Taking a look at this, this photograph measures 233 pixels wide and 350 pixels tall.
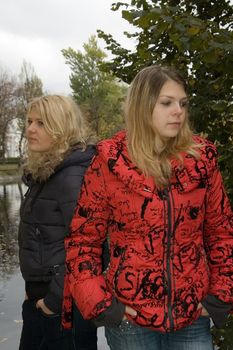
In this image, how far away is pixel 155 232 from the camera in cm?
199

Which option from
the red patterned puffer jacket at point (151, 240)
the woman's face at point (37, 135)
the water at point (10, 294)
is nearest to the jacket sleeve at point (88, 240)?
the red patterned puffer jacket at point (151, 240)

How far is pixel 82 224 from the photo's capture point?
212 centimetres

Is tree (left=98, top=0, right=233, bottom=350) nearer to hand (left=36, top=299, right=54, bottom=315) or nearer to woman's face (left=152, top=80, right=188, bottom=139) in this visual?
woman's face (left=152, top=80, right=188, bottom=139)

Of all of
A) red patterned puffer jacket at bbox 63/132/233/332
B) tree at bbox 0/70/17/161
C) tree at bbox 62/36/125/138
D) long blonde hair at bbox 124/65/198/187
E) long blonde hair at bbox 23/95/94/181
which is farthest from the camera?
tree at bbox 0/70/17/161

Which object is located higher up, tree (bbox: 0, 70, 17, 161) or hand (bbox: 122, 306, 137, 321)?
tree (bbox: 0, 70, 17, 161)

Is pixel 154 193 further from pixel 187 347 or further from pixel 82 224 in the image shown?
pixel 187 347

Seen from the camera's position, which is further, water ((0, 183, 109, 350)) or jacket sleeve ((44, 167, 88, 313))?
water ((0, 183, 109, 350))

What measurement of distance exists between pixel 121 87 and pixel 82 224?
147ft

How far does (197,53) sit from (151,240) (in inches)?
59.3

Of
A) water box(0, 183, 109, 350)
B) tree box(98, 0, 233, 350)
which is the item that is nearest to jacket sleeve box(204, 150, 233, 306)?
tree box(98, 0, 233, 350)

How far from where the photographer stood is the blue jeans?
2078mm

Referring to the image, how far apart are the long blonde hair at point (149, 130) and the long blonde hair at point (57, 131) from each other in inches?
22.0

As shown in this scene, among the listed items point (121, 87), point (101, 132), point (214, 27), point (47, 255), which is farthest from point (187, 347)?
point (121, 87)

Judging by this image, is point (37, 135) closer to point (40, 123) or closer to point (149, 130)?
point (40, 123)
